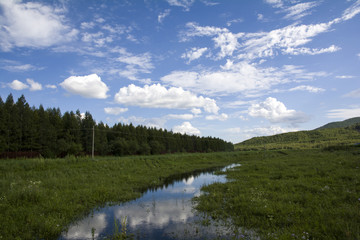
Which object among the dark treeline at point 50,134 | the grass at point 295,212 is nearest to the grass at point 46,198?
the grass at point 295,212

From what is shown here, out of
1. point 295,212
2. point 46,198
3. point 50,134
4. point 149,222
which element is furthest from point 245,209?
point 50,134

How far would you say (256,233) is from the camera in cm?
812

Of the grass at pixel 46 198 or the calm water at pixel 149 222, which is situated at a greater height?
the grass at pixel 46 198

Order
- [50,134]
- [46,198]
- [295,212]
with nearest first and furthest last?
[295,212] < [46,198] < [50,134]

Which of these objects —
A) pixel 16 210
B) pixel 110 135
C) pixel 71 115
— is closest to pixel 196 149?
pixel 110 135

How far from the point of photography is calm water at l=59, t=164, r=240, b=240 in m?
8.61

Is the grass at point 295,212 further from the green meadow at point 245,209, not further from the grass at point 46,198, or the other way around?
the grass at point 46,198

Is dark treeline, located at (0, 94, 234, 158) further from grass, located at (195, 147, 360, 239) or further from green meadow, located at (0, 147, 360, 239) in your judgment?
grass, located at (195, 147, 360, 239)

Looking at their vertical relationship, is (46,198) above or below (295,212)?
above

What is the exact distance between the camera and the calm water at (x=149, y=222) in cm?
861

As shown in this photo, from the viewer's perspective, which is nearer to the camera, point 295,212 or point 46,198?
point 295,212

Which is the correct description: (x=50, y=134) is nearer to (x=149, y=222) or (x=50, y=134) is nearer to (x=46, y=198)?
(x=46, y=198)

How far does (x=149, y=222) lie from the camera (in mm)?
10203

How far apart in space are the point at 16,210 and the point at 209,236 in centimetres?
979
